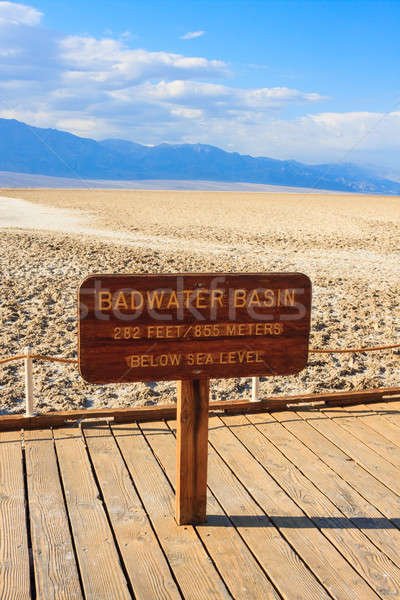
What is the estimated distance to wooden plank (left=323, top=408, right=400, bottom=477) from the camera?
4152mm

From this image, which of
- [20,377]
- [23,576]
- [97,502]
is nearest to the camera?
[23,576]

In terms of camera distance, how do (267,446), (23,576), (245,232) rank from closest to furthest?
1. (23,576)
2. (267,446)
3. (245,232)

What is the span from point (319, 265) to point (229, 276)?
12064 mm

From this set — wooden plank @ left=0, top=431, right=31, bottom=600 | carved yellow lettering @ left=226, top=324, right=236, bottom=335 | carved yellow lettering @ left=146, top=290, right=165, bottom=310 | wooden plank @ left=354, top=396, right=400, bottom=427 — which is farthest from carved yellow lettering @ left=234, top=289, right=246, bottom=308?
wooden plank @ left=354, top=396, right=400, bottom=427

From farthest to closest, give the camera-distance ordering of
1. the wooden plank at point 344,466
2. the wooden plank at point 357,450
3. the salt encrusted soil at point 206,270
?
the salt encrusted soil at point 206,270 → the wooden plank at point 357,450 → the wooden plank at point 344,466

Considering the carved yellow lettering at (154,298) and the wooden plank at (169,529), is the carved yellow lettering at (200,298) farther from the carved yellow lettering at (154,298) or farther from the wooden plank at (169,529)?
the wooden plank at (169,529)

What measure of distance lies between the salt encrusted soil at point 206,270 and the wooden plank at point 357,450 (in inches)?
81.0

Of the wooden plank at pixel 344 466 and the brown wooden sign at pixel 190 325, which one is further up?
the brown wooden sign at pixel 190 325

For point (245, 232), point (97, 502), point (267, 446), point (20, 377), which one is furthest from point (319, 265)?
point (97, 502)

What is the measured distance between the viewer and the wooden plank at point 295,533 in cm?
281

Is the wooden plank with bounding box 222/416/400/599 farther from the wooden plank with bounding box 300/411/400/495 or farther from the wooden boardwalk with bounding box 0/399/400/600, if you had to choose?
the wooden plank with bounding box 300/411/400/495

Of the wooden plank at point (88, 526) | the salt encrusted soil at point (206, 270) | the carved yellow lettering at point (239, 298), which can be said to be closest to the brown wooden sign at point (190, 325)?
the carved yellow lettering at point (239, 298)

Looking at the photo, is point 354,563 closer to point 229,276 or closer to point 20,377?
point 229,276

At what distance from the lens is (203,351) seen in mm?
3084
